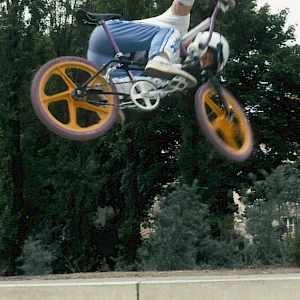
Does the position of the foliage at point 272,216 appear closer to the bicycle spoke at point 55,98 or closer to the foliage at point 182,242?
the foliage at point 182,242

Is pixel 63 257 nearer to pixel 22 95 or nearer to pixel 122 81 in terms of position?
pixel 22 95

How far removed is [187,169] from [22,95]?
6312mm

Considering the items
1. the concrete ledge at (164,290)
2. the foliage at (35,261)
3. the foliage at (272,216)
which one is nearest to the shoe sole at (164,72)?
the concrete ledge at (164,290)

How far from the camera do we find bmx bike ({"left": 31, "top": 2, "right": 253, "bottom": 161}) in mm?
10797

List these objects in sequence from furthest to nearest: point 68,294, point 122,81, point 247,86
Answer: point 247,86, point 122,81, point 68,294

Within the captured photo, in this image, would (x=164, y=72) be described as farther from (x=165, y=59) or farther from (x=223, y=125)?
(x=223, y=125)

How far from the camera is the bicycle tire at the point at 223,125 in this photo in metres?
10.9

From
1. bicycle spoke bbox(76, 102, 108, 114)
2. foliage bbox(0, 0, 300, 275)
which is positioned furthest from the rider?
foliage bbox(0, 0, 300, 275)

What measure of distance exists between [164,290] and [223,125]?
3790mm

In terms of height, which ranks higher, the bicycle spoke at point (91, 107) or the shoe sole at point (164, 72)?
the shoe sole at point (164, 72)

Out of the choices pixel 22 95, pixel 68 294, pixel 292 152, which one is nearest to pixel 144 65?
pixel 68 294

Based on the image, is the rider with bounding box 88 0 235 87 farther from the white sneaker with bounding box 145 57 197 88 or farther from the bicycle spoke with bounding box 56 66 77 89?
the bicycle spoke with bounding box 56 66 77 89

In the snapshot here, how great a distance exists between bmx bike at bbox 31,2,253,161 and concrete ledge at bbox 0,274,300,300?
3.00 metres

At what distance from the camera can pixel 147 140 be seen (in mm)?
24297
